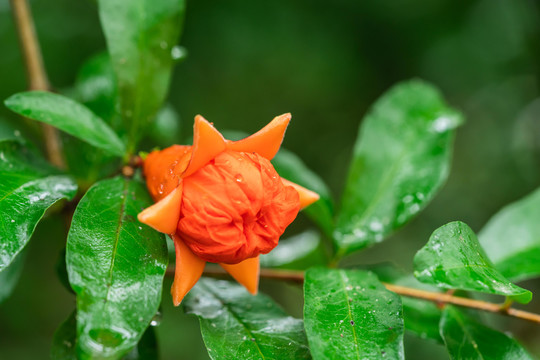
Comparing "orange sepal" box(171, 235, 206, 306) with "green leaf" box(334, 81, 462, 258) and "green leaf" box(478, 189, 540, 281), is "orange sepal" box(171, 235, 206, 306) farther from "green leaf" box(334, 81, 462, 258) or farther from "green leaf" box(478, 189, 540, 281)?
"green leaf" box(478, 189, 540, 281)

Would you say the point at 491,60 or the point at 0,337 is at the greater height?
the point at 491,60

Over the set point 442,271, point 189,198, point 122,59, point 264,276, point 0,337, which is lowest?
point 0,337

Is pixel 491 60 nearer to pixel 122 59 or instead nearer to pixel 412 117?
pixel 412 117

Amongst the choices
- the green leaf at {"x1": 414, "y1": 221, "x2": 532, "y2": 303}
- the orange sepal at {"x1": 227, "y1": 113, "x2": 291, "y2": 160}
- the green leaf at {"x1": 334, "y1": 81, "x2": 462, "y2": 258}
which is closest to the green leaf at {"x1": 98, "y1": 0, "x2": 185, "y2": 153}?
the orange sepal at {"x1": 227, "y1": 113, "x2": 291, "y2": 160}

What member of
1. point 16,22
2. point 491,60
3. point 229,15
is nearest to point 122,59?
point 16,22

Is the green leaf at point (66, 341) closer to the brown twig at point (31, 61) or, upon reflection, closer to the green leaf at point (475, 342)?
the brown twig at point (31, 61)

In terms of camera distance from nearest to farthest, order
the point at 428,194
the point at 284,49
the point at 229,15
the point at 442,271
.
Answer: the point at 442,271 → the point at 428,194 → the point at 229,15 → the point at 284,49
